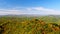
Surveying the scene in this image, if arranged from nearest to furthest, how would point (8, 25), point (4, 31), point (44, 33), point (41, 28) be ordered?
point (44, 33)
point (41, 28)
point (4, 31)
point (8, 25)

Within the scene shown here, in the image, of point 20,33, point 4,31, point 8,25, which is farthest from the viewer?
point 8,25

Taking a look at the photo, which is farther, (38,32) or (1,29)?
(1,29)

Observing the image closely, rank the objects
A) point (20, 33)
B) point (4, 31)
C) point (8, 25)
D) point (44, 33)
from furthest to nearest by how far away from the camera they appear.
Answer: point (8, 25) < point (4, 31) < point (20, 33) < point (44, 33)

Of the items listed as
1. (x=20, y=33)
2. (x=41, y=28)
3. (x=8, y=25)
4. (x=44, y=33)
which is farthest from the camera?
(x=8, y=25)

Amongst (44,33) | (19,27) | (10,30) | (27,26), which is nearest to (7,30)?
(10,30)

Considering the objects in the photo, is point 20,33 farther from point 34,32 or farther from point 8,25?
point 8,25

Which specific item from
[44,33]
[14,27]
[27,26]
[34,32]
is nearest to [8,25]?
[14,27]

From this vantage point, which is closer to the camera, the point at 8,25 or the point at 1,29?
the point at 1,29

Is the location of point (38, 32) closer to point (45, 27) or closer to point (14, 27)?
point (45, 27)
